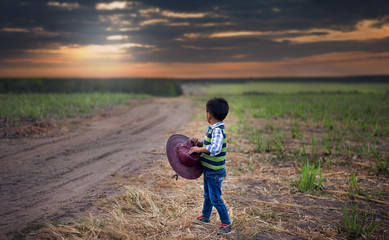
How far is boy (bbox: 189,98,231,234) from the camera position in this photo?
320 cm

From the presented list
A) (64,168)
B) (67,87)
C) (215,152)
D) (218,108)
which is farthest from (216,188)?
(67,87)

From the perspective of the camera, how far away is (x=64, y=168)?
5.98 metres

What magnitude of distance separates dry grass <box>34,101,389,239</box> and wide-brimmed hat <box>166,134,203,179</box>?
2.50 feet

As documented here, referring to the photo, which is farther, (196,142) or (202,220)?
(202,220)

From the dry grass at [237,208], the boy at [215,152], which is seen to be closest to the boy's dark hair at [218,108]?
the boy at [215,152]

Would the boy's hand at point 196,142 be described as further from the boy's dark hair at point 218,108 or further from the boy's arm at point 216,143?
the boy's dark hair at point 218,108

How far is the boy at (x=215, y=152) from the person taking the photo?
320 centimetres

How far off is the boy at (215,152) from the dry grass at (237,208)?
0.41 m

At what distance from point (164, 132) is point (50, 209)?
21.3ft

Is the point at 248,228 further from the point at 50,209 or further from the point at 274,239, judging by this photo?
the point at 50,209

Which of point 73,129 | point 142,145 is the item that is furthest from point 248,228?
point 73,129

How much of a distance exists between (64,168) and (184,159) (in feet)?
12.6

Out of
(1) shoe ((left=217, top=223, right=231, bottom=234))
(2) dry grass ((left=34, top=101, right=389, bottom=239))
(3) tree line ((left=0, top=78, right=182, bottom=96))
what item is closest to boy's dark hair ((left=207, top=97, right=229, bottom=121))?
(1) shoe ((left=217, top=223, right=231, bottom=234))

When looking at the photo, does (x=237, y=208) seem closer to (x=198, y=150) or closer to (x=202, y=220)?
(x=202, y=220)
